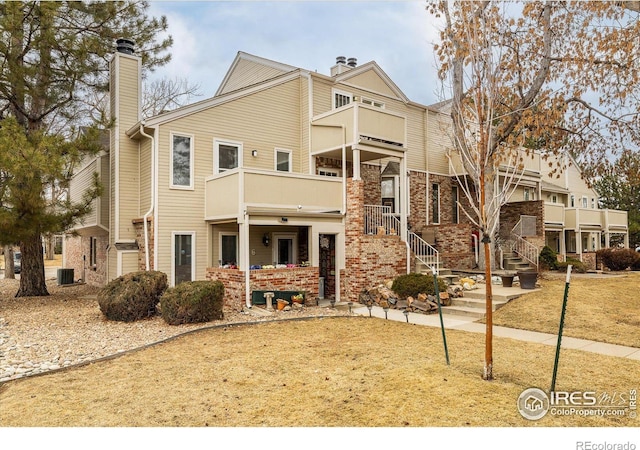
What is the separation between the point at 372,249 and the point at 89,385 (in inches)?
379

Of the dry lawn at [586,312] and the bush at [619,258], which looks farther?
the bush at [619,258]

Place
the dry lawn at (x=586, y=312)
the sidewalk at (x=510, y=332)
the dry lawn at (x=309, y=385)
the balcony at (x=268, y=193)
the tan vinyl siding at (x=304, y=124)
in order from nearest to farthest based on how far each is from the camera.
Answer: the dry lawn at (x=309, y=385), the sidewalk at (x=510, y=332), the dry lawn at (x=586, y=312), the balcony at (x=268, y=193), the tan vinyl siding at (x=304, y=124)

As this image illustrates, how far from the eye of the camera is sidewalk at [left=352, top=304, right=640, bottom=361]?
783 centimetres

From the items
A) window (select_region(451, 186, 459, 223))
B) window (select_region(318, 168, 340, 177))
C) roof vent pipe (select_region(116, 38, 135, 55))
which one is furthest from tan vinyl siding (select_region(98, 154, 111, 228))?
window (select_region(451, 186, 459, 223))

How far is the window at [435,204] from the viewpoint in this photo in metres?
20.2

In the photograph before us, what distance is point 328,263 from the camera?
15.1 m

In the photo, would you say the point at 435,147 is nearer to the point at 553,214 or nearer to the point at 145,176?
the point at 553,214

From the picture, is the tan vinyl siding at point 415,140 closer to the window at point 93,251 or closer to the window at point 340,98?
the window at point 340,98

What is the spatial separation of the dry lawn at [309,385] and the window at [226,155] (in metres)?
7.48

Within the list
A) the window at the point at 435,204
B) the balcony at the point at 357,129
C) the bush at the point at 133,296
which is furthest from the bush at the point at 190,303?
the window at the point at 435,204

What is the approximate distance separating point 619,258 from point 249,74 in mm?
20552

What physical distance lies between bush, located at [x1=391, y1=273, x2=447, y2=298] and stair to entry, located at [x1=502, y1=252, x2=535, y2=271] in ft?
23.1

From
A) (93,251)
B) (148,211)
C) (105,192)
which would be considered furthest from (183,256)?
(93,251)

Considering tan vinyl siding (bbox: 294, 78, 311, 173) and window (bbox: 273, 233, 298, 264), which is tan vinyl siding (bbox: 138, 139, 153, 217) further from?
tan vinyl siding (bbox: 294, 78, 311, 173)
